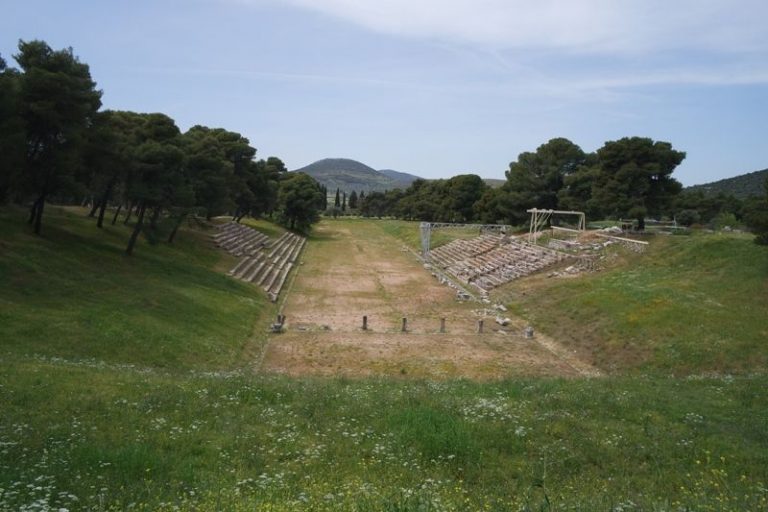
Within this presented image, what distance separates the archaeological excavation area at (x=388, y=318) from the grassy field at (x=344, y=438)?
544 cm

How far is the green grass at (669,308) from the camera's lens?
2103 centimetres

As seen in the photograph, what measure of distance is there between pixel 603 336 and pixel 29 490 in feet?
76.2

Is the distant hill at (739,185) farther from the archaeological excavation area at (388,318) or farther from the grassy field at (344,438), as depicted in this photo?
the grassy field at (344,438)

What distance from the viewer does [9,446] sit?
805cm

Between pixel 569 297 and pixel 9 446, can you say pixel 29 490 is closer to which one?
pixel 9 446

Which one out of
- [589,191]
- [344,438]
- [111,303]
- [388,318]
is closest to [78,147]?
[111,303]

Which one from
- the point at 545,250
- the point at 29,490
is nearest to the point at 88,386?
the point at 29,490

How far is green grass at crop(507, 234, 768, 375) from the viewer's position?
21.0 meters

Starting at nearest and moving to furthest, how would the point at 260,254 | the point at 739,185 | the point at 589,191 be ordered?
the point at 260,254
the point at 589,191
the point at 739,185

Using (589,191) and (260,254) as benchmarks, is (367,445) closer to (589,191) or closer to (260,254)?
(260,254)

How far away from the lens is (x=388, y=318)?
30.5 m

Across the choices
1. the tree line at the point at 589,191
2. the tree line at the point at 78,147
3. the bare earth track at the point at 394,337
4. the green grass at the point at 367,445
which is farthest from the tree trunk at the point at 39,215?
the tree line at the point at 589,191

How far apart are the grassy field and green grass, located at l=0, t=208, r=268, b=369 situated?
0.15 m

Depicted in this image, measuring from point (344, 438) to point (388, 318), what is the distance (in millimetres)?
21094
